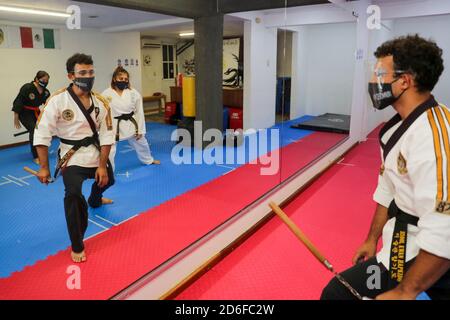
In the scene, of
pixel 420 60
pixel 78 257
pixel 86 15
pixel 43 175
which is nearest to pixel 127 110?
pixel 86 15

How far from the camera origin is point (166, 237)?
2.81 meters

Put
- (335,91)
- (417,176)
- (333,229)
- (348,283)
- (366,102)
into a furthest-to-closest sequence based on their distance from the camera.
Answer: (335,91)
(366,102)
(333,229)
(348,283)
(417,176)

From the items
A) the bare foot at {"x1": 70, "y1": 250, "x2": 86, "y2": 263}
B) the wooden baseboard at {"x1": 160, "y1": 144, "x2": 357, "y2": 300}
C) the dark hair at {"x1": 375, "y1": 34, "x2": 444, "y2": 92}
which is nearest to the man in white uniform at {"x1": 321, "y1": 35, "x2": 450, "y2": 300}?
the dark hair at {"x1": 375, "y1": 34, "x2": 444, "y2": 92}

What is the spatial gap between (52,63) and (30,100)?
0.31 metres

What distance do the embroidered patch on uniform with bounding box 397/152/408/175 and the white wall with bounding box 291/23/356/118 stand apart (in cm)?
797

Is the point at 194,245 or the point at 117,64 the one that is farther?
the point at 117,64

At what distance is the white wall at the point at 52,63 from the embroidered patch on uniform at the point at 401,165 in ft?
7.21

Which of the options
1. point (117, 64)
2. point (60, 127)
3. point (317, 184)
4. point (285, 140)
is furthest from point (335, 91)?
point (60, 127)

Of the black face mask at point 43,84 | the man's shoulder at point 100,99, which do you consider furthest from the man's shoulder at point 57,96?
the man's shoulder at point 100,99

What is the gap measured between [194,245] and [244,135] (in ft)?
15.6

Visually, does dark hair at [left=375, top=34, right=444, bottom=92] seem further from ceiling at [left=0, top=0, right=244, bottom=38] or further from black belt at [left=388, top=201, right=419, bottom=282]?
ceiling at [left=0, top=0, right=244, bottom=38]

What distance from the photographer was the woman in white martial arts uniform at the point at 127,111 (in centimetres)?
315

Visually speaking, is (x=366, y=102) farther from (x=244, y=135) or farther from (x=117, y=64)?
(x=117, y=64)

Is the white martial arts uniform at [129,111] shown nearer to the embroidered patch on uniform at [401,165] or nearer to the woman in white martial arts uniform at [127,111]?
the woman in white martial arts uniform at [127,111]
